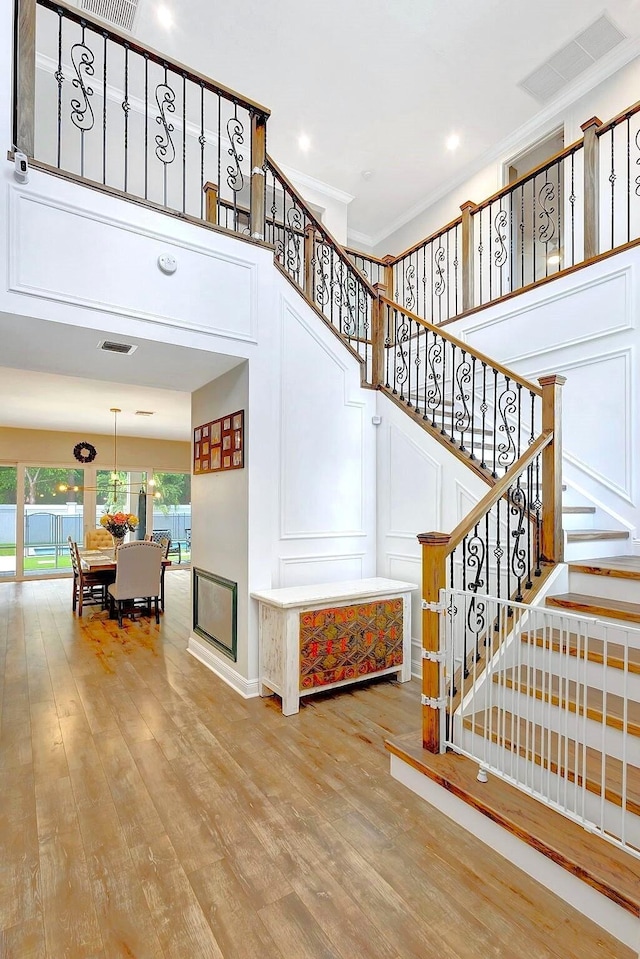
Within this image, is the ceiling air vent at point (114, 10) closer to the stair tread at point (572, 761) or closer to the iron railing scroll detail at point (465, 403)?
the iron railing scroll detail at point (465, 403)

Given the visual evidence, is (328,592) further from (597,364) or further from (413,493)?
(597,364)

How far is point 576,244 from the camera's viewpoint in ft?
18.2

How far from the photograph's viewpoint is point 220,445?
4227 millimetres

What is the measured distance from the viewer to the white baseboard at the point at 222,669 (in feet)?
11.9

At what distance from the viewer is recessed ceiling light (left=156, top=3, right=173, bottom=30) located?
462cm

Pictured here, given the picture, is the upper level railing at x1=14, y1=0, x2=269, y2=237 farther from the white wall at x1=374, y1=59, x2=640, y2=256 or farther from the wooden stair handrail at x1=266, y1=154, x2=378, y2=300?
the white wall at x1=374, y1=59, x2=640, y2=256

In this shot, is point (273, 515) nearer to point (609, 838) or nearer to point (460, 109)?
point (609, 838)

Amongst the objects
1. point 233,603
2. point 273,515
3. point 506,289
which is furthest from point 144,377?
point 506,289

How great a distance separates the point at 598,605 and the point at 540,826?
124 centimetres

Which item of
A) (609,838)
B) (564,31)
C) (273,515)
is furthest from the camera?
(564,31)

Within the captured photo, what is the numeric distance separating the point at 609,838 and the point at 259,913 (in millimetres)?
1232

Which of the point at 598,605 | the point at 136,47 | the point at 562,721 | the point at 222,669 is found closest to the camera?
the point at 562,721

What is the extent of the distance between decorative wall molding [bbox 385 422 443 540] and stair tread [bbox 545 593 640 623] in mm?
1198

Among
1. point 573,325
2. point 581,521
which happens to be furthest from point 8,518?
point 573,325
